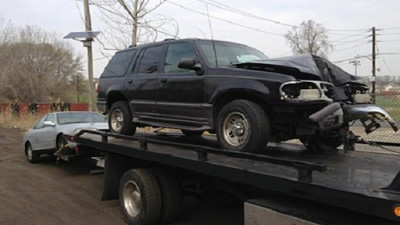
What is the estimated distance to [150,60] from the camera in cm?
664

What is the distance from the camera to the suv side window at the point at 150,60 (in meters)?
6.50

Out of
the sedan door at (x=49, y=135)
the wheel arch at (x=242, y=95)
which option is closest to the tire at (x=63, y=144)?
the sedan door at (x=49, y=135)

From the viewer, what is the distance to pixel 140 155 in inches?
230

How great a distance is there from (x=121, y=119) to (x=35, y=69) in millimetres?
49692

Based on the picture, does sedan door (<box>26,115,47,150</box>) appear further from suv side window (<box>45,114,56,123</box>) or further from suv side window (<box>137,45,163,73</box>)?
suv side window (<box>137,45,163,73</box>)

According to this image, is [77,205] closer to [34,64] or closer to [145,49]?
[145,49]

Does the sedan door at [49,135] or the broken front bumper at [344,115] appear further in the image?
the sedan door at [49,135]

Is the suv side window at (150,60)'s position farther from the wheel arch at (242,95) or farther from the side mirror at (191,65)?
the wheel arch at (242,95)

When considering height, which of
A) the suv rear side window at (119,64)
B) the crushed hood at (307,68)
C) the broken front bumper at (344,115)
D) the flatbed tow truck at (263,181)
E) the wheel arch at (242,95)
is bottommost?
the flatbed tow truck at (263,181)

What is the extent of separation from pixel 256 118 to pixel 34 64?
52.6 meters

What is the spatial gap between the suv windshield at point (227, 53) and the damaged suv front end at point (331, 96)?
0.99 metres

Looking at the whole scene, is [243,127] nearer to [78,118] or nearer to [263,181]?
[263,181]

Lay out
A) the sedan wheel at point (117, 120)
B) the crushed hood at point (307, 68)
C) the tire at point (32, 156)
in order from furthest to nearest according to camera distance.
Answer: the tire at point (32, 156), the sedan wheel at point (117, 120), the crushed hood at point (307, 68)

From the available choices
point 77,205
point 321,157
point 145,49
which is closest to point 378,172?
point 321,157
